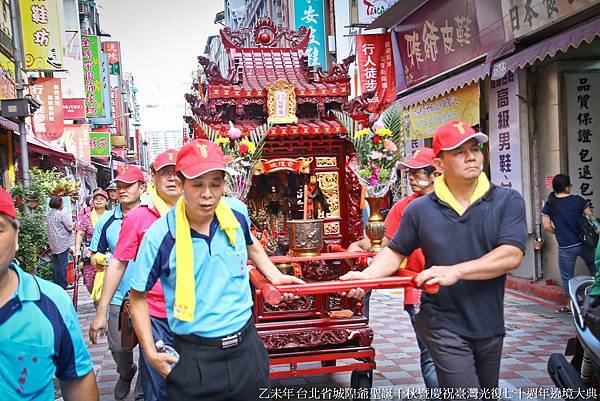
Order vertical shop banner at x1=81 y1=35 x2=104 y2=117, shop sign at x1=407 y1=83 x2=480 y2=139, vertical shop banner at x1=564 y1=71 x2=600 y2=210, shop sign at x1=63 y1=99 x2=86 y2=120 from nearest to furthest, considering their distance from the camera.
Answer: vertical shop banner at x1=564 y1=71 x2=600 y2=210 < shop sign at x1=407 y1=83 x2=480 y2=139 < shop sign at x1=63 y1=99 x2=86 y2=120 < vertical shop banner at x1=81 y1=35 x2=104 y2=117

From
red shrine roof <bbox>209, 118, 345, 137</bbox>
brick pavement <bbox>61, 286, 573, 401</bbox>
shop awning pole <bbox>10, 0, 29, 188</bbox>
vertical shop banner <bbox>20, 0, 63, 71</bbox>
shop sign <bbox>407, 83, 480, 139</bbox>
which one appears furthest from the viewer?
vertical shop banner <bbox>20, 0, 63, 71</bbox>

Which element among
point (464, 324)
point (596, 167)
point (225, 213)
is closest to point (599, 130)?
point (596, 167)

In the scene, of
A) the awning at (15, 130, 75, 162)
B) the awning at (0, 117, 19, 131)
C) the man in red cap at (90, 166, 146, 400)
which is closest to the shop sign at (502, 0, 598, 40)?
the man in red cap at (90, 166, 146, 400)

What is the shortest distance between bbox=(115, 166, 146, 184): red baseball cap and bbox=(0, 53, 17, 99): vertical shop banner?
6.39 m

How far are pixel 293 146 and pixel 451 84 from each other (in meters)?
4.94

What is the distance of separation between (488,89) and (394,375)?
637 cm

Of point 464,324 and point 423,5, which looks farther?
point 423,5

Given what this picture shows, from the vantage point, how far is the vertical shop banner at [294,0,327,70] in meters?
19.7

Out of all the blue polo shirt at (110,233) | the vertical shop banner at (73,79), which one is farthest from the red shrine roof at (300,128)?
the vertical shop banner at (73,79)

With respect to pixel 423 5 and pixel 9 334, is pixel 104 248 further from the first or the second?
pixel 423 5

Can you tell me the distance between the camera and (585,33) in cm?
674

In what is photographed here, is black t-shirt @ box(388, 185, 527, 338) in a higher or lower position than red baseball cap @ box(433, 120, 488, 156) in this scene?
lower

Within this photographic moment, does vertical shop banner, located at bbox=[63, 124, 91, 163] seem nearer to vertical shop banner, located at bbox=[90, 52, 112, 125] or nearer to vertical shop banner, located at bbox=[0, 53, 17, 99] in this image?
vertical shop banner, located at bbox=[90, 52, 112, 125]

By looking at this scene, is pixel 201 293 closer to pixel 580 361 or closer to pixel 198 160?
pixel 198 160
